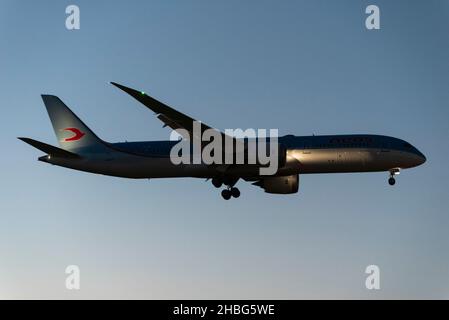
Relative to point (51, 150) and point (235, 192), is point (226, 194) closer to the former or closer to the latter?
point (235, 192)

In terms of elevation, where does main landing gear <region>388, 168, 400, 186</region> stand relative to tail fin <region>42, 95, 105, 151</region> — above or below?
below

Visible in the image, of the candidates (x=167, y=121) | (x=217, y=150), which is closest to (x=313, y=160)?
(x=217, y=150)

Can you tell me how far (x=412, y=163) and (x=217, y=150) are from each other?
13.0 meters

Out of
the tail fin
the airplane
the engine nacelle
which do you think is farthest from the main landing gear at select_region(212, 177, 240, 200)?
the tail fin

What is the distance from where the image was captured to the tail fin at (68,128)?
55.2m

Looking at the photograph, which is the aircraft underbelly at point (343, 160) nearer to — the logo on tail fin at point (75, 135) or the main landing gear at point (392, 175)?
the main landing gear at point (392, 175)

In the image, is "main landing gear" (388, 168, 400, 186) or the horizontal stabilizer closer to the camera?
the horizontal stabilizer

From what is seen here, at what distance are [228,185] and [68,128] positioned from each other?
44.7 ft

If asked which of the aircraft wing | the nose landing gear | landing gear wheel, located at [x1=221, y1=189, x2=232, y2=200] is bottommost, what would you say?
landing gear wheel, located at [x1=221, y1=189, x2=232, y2=200]

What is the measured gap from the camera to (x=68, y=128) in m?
56.8

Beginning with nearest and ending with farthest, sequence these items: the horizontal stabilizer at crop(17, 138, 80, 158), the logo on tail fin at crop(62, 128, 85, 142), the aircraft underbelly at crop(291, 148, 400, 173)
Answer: the aircraft underbelly at crop(291, 148, 400, 173) < the horizontal stabilizer at crop(17, 138, 80, 158) < the logo on tail fin at crop(62, 128, 85, 142)

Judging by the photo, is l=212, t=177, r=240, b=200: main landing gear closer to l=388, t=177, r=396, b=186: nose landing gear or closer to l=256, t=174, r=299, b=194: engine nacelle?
l=256, t=174, r=299, b=194: engine nacelle

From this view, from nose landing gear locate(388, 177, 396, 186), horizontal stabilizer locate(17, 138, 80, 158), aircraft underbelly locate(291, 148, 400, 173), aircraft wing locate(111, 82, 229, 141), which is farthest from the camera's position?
nose landing gear locate(388, 177, 396, 186)

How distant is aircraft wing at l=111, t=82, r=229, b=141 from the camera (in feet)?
138
